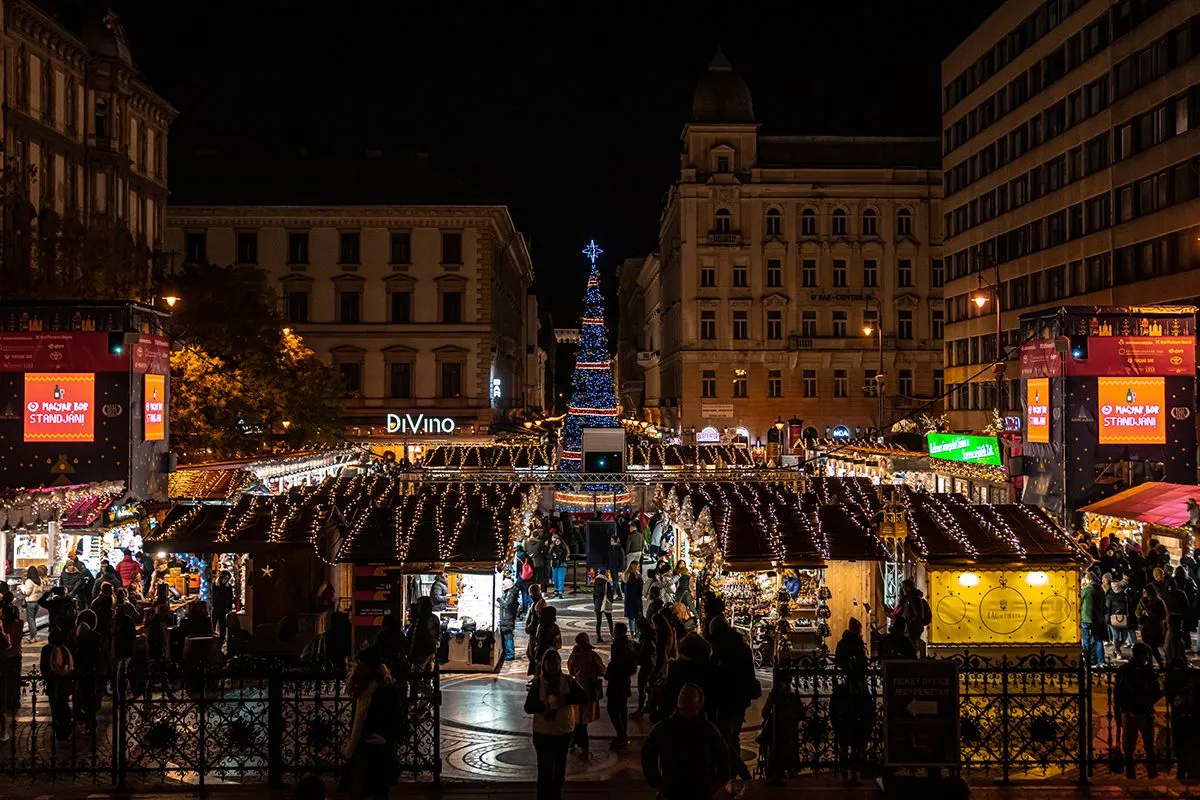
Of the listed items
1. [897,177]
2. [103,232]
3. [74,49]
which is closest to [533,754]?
[103,232]

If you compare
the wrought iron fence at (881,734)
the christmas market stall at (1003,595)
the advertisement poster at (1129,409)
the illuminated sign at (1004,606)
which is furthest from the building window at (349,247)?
the wrought iron fence at (881,734)

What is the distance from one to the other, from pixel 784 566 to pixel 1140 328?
12.1 m

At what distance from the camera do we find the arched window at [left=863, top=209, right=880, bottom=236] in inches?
3482

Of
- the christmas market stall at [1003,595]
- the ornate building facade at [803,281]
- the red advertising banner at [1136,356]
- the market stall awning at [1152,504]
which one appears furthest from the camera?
the ornate building facade at [803,281]

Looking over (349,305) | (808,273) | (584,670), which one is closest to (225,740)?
(584,670)

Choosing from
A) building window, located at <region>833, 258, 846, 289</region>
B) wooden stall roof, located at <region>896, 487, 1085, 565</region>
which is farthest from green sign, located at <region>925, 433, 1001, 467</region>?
building window, located at <region>833, 258, 846, 289</region>

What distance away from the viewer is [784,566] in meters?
20.3

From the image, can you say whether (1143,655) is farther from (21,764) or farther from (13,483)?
(13,483)

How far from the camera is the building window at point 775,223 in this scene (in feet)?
288

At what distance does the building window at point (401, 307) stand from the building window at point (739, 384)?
70.5ft

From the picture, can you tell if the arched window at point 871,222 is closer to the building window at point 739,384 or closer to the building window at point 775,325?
the building window at point 775,325

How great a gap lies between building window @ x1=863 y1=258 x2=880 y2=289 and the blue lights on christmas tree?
1667 inches

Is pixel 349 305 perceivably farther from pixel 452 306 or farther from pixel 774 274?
pixel 774 274

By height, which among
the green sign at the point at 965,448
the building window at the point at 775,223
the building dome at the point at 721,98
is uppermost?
the building dome at the point at 721,98
